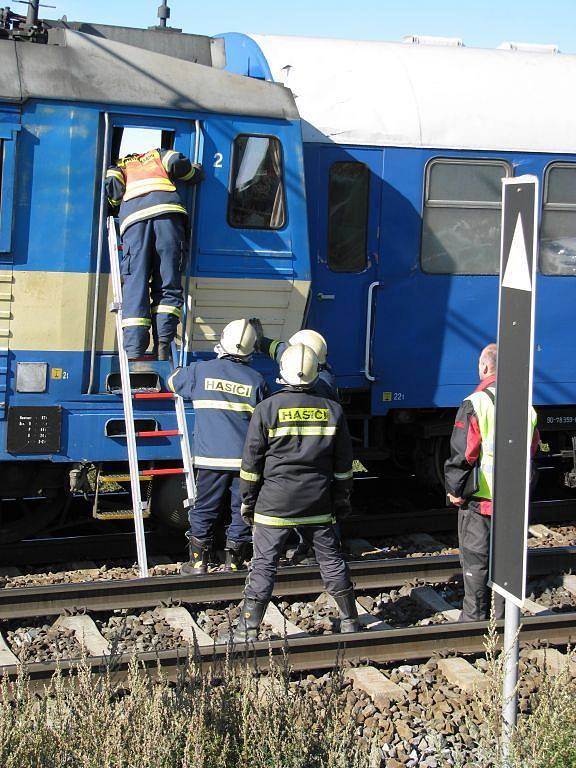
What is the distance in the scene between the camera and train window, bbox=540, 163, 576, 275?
913 cm

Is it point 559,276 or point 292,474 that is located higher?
point 559,276

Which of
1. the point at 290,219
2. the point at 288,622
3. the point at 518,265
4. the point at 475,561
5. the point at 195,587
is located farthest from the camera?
the point at 290,219

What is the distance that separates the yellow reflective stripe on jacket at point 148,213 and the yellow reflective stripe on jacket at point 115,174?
0.92 ft

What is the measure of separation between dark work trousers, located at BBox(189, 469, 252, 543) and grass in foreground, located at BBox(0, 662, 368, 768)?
253cm

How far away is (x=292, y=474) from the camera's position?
6160mm

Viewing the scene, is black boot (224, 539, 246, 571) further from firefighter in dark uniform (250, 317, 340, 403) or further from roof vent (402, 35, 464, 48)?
roof vent (402, 35, 464, 48)

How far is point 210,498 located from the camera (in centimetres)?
741

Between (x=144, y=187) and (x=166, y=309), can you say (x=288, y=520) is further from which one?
(x=144, y=187)

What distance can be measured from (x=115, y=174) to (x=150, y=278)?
31.2 inches

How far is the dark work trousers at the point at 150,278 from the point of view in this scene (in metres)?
7.43

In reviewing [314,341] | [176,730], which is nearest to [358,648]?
[176,730]

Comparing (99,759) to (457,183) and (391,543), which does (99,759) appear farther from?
(457,183)

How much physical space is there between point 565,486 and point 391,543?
2.41 meters

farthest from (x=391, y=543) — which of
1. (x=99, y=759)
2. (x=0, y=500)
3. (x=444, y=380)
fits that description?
(x=99, y=759)
